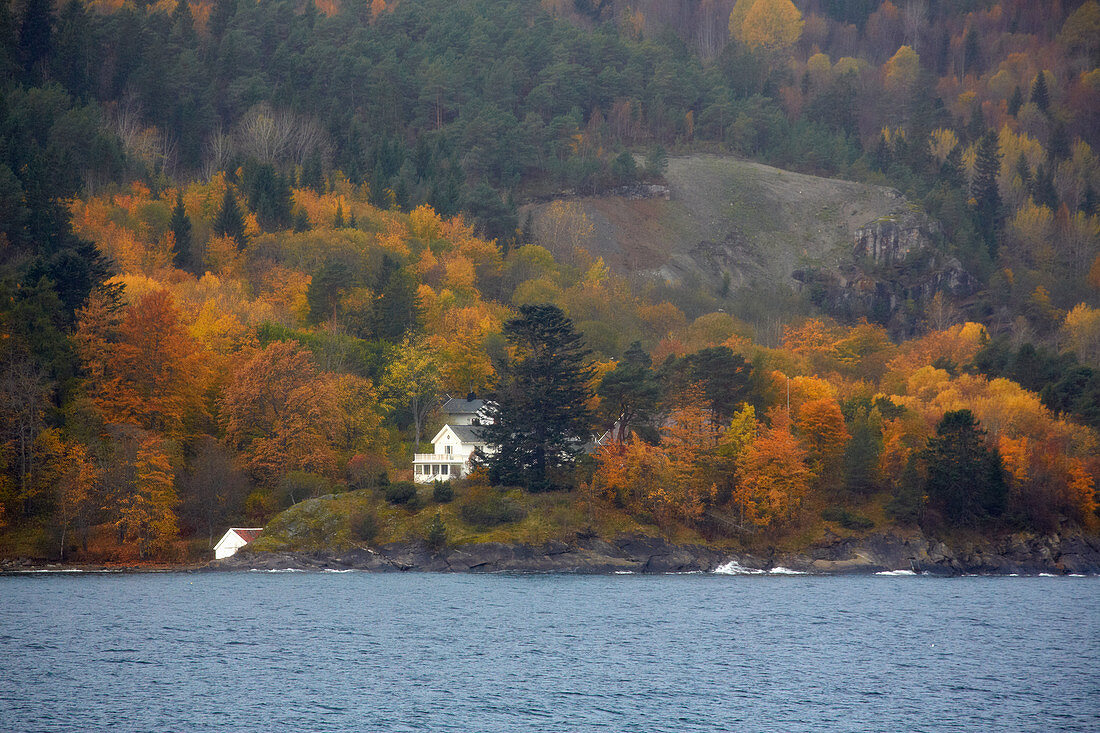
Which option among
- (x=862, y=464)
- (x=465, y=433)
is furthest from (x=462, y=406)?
(x=862, y=464)

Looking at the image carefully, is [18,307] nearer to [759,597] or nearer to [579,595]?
[579,595]

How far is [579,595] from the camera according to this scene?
71562mm

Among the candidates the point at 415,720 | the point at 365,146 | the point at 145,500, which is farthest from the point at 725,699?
the point at 365,146

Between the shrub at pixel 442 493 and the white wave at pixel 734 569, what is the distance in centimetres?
2194

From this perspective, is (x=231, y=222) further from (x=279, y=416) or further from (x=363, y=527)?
(x=363, y=527)

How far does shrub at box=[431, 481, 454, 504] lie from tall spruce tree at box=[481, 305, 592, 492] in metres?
3.86

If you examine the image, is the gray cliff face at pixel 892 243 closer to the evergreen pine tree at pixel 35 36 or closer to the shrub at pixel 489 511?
the shrub at pixel 489 511

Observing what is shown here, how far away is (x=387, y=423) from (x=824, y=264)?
110987mm

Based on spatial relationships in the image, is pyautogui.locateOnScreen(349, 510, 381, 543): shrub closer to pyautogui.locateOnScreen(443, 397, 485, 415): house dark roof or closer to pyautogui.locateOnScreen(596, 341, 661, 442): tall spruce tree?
pyautogui.locateOnScreen(443, 397, 485, 415): house dark roof

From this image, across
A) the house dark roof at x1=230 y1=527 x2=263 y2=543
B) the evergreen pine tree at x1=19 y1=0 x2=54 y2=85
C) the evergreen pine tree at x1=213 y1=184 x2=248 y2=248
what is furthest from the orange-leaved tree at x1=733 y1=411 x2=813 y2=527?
the evergreen pine tree at x1=19 y1=0 x2=54 y2=85

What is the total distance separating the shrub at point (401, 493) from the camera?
289ft

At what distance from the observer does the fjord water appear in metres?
39.3

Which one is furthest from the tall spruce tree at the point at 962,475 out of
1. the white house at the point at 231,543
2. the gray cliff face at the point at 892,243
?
the gray cliff face at the point at 892,243

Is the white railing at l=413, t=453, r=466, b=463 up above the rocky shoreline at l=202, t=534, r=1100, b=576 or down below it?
above
